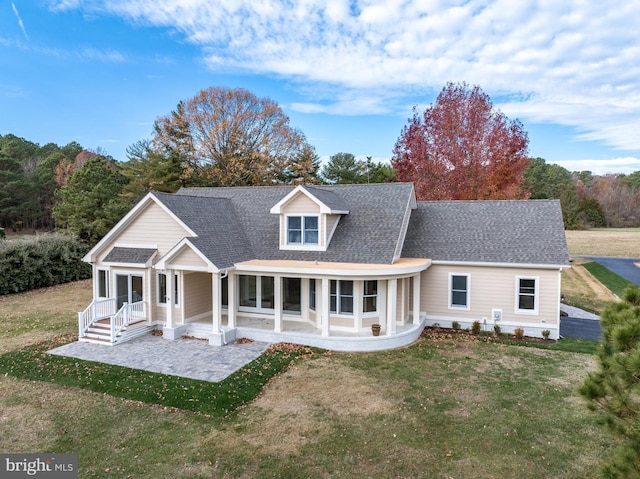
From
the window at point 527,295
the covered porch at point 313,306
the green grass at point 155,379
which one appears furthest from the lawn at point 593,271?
A: the green grass at point 155,379

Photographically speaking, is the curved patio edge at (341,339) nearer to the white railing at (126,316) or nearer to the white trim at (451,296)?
the white trim at (451,296)

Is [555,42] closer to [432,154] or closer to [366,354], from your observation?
[432,154]

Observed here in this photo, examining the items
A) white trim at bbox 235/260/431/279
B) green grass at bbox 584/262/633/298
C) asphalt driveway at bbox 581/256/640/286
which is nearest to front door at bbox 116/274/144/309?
white trim at bbox 235/260/431/279

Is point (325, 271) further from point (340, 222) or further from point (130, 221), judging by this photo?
point (130, 221)

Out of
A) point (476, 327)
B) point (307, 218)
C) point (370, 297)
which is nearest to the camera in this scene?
point (370, 297)

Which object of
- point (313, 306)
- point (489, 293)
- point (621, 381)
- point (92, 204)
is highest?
point (92, 204)

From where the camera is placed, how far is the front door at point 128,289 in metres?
15.7

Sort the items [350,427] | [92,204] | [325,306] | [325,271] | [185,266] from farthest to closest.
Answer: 1. [92,204]
2. [185,266]
3. [325,306]
4. [325,271]
5. [350,427]

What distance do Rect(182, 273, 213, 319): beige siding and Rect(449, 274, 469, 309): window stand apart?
1040 centimetres

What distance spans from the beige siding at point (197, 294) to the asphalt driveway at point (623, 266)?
29.5m

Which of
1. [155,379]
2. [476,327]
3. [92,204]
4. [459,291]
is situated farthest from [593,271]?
[92,204]

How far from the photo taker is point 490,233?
16562 mm

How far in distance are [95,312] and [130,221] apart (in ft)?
12.6

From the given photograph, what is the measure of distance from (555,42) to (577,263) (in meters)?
24.6
